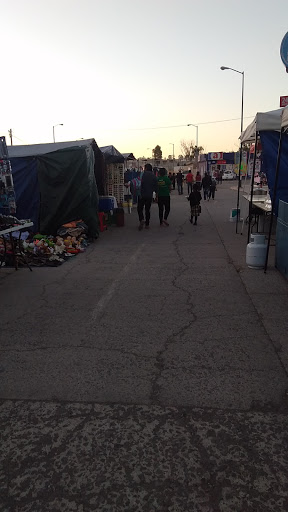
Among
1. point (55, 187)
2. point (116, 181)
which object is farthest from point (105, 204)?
point (116, 181)

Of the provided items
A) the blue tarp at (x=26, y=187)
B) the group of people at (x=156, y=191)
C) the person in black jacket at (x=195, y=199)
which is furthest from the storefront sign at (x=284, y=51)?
the blue tarp at (x=26, y=187)

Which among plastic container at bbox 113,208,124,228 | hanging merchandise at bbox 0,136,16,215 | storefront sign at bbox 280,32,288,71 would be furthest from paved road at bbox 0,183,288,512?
plastic container at bbox 113,208,124,228

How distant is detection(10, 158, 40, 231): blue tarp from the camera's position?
11.1 m

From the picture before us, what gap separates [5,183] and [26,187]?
14.7ft

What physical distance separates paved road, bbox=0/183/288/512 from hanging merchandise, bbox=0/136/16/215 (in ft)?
5.48

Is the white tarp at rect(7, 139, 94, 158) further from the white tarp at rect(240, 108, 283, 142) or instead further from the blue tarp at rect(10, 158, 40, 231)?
the white tarp at rect(240, 108, 283, 142)

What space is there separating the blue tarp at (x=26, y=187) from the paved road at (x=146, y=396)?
536 cm

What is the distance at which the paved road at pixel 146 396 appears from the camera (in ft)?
7.32

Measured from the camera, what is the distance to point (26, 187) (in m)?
11.3

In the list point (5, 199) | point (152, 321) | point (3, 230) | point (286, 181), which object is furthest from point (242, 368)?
point (286, 181)

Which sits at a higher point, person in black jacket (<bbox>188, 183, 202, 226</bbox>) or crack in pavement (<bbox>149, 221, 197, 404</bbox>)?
person in black jacket (<bbox>188, 183, 202, 226</bbox>)

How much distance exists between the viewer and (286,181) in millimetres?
8484

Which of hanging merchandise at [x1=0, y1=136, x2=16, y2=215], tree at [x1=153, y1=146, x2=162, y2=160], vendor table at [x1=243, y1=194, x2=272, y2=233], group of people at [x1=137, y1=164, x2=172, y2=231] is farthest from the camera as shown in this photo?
tree at [x1=153, y1=146, x2=162, y2=160]

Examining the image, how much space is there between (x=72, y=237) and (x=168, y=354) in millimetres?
7002
